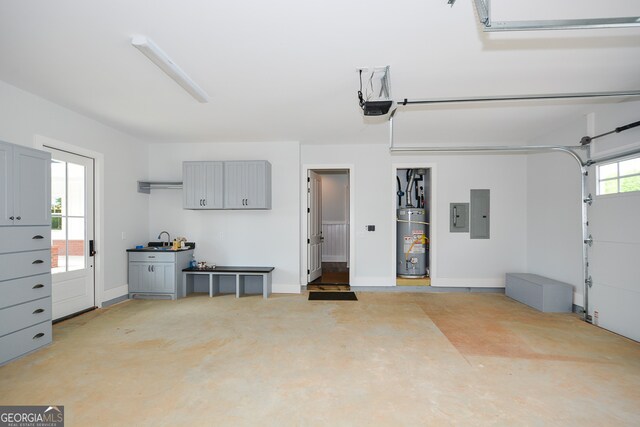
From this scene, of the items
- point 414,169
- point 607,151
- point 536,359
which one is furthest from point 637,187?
point 414,169

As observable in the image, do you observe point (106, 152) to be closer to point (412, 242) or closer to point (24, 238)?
point (24, 238)

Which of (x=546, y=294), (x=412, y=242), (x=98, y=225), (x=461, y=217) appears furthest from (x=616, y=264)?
(x=98, y=225)

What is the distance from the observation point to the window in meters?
3.33

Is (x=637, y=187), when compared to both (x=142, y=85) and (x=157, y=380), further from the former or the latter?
(x=142, y=85)

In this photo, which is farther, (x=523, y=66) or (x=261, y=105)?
(x=261, y=105)

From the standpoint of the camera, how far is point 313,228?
5.92m

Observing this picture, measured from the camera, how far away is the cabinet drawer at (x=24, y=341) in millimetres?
2643

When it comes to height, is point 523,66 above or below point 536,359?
above

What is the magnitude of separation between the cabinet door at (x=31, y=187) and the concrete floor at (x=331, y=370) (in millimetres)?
1369

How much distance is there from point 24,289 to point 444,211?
5.96 m

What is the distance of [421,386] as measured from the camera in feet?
7.80

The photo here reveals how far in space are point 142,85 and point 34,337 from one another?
2.80 meters

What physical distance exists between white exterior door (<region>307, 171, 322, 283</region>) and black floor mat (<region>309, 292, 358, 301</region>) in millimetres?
527

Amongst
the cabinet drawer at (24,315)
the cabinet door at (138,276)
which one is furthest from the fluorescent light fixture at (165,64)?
the cabinet door at (138,276)
